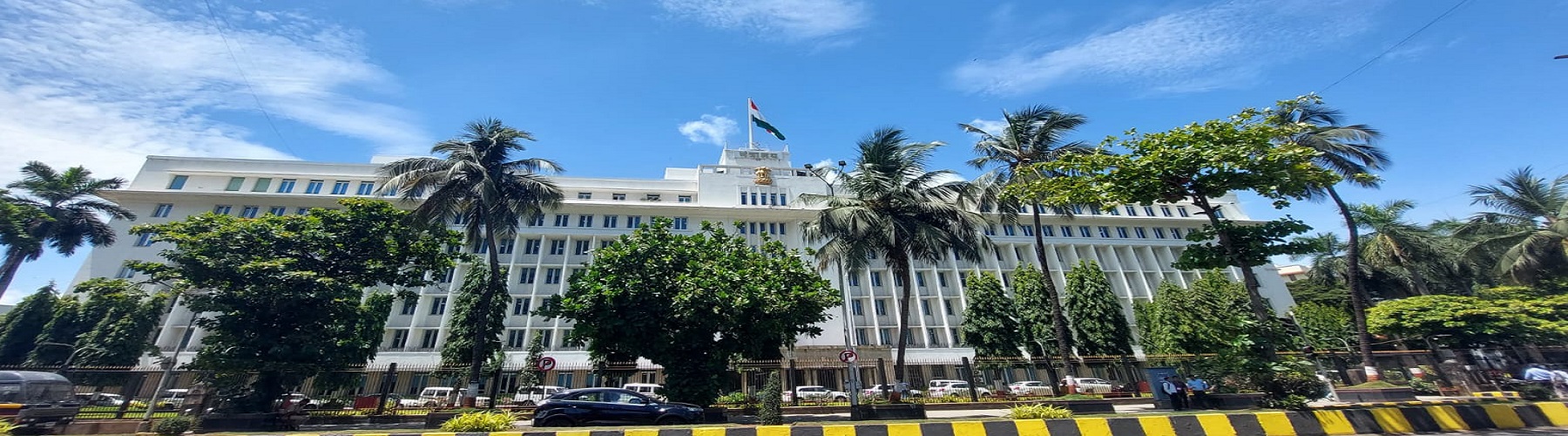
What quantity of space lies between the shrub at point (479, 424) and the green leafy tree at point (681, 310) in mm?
6553

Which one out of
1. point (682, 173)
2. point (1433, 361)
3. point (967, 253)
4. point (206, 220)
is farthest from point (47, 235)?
point (1433, 361)

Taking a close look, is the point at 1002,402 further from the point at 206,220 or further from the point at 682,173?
the point at 682,173

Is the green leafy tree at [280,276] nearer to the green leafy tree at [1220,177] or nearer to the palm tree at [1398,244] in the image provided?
the green leafy tree at [1220,177]

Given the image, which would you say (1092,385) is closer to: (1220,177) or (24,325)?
A: (1220,177)

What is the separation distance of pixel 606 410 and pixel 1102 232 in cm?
4500

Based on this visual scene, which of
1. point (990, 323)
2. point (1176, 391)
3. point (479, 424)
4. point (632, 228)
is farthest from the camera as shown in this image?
point (632, 228)

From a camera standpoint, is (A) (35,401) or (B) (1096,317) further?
(B) (1096,317)

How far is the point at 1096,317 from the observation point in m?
31.1

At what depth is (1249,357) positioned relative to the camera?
10266mm

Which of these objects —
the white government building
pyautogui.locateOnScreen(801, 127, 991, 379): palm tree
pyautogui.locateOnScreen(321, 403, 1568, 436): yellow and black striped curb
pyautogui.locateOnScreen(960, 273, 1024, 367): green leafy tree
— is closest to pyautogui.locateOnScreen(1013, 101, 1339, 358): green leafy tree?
pyautogui.locateOnScreen(321, 403, 1568, 436): yellow and black striped curb

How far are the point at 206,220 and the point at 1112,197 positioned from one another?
2812 centimetres

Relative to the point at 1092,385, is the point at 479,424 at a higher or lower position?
lower

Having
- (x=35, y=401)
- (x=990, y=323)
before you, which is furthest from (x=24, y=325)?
(x=990, y=323)

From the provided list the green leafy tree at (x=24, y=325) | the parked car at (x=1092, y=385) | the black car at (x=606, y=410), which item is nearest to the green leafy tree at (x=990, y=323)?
the parked car at (x=1092, y=385)
